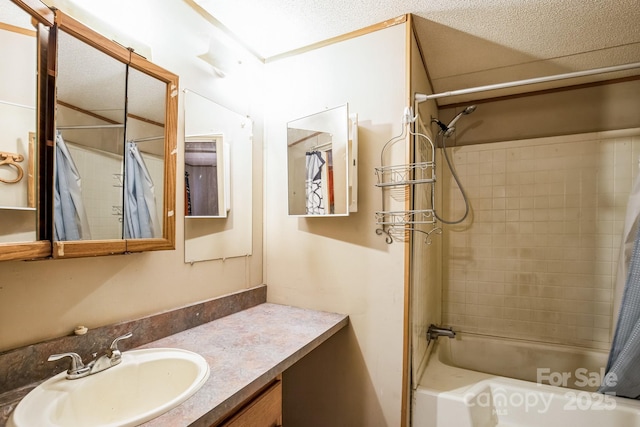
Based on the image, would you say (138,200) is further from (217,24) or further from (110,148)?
(217,24)

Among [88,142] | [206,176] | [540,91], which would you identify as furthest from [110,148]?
[540,91]

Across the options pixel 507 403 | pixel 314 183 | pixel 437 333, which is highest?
pixel 314 183

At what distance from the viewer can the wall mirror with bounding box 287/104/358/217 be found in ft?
4.76

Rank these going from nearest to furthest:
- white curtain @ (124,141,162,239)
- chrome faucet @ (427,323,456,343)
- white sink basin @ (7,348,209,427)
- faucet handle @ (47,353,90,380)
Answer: white sink basin @ (7,348,209,427), faucet handle @ (47,353,90,380), white curtain @ (124,141,162,239), chrome faucet @ (427,323,456,343)

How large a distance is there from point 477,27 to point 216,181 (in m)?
1.55

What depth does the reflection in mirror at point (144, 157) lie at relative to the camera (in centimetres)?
109

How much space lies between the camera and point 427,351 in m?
1.90

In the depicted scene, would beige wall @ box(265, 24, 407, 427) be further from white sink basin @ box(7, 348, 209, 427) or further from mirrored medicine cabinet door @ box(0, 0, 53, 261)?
mirrored medicine cabinet door @ box(0, 0, 53, 261)

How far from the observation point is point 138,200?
1.12 meters

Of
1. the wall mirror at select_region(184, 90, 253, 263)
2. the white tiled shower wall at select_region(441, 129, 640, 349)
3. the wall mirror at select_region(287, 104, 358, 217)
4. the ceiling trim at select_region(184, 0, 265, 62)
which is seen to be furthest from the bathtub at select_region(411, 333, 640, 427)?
the ceiling trim at select_region(184, 0, 265, 62)

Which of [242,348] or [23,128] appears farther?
[242,348]

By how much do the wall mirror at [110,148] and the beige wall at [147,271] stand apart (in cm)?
11

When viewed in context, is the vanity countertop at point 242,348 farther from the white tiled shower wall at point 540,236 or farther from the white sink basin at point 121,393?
the white tiled shower wall at point 540,236

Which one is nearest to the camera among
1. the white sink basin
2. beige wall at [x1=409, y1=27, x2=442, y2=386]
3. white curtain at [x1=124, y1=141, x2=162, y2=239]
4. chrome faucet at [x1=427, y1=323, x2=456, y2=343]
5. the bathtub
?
the white sink basin
